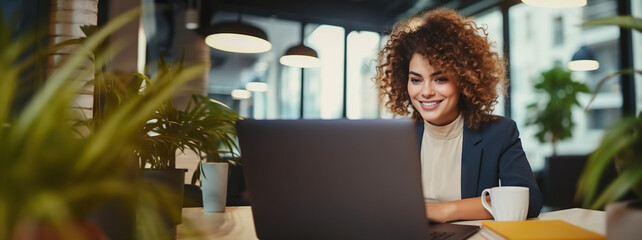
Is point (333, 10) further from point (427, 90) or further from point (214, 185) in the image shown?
point (214, 185)

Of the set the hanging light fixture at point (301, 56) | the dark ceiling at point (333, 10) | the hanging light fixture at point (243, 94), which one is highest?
the dark ceiling at point (333, 10)

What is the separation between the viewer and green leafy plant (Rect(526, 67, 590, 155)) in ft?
15.6

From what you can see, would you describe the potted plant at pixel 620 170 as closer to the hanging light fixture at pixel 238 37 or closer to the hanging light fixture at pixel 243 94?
the hanging light fixture at pixel 238 37

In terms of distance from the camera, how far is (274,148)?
2.32ft

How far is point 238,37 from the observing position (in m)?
3.27

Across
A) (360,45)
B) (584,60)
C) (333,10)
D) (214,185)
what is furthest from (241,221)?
(360,45)

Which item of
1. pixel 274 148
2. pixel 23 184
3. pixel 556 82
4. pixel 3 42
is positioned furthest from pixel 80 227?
pixel 556 82

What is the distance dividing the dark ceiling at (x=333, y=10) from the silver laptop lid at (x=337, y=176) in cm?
544

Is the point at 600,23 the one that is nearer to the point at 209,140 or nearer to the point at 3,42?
the point at 3,42

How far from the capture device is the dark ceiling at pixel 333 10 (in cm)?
603

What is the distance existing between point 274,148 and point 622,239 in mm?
494

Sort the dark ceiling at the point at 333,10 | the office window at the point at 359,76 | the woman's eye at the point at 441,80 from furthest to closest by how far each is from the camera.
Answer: the office window at the point at 359,76, the dark ceiling at the point at 333,10, the woman's eye at the point at 441,80

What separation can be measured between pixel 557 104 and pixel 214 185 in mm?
4584

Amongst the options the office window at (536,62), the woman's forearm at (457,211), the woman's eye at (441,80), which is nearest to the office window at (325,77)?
the office window at (536,62)
